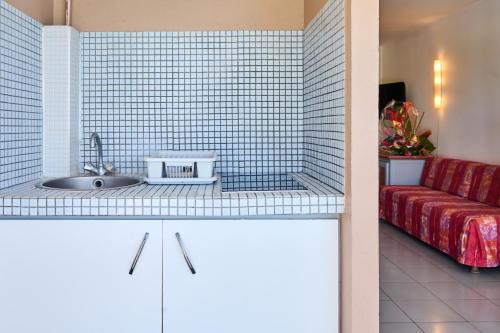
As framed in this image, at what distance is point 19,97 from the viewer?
2053mm

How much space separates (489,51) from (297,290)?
12.8 feet

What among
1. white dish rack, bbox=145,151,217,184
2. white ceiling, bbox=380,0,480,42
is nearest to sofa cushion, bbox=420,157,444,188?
white ceiling, bbox=380,0,480,42

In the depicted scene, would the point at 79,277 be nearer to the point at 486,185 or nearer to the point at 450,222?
the point at 450,222

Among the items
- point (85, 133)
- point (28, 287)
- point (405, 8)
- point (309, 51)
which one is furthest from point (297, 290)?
point (405, 8)

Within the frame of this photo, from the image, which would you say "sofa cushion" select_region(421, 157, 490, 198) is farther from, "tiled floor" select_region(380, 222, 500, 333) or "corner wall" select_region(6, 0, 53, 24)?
"corner wall" select_region(6, 0, 53, 24)

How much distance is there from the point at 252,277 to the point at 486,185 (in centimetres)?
336

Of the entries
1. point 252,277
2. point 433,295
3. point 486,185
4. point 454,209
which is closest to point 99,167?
point 252,277

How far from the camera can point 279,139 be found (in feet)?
8.16

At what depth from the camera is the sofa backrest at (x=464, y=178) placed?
4.21 metres

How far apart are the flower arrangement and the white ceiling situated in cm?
95

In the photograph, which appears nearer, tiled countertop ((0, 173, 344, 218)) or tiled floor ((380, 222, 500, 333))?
tiled countertop ((0, 173, 344, 218))

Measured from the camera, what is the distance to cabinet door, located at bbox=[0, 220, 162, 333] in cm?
165

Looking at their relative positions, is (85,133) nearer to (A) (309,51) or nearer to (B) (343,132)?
(A) (309,51)

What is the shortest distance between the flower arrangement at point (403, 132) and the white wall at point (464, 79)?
137mm
